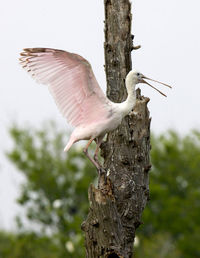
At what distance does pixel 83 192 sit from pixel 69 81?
1219 inches

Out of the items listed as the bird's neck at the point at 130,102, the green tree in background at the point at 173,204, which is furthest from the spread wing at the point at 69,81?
the green tree in background at the point at 173,204

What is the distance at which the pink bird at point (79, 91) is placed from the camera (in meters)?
9.24

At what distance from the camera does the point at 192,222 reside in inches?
1470

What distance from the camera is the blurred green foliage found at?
117ft

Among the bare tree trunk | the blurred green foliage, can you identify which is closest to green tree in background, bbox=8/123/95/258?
the blurred green foliage

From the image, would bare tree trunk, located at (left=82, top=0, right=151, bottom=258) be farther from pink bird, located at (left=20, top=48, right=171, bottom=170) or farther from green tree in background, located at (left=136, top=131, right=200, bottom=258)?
green tree in background, located at (left=136, top=131, right=200, bottom=258)

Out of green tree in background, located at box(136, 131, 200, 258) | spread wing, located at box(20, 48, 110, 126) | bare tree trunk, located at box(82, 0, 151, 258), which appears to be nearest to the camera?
bare tree trunk, located at box(82, 0, 151, 258)

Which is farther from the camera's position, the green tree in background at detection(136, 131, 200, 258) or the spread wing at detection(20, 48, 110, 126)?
the green tree in background at detection(136, 131, 200, 258)

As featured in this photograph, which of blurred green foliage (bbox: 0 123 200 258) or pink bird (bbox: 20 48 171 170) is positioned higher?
pink bird (bbox: 20 48 171 170)

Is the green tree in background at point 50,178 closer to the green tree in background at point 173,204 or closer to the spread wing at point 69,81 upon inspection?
the green tree in background at point 173,204

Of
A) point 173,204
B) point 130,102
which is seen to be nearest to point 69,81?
point 130,102

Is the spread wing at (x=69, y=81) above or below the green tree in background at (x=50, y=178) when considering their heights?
above

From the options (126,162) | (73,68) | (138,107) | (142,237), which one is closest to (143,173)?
(126,162)

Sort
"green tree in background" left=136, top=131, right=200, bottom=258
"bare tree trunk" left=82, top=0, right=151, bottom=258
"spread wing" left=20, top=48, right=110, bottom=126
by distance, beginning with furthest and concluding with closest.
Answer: "green tree in background" left=136, top=131, right=200, bottom=258
"spread wing" left=20, top=48, right=110, bottom=126
"bare tree trunk" left=82, top=0, right=151, bottom=258
